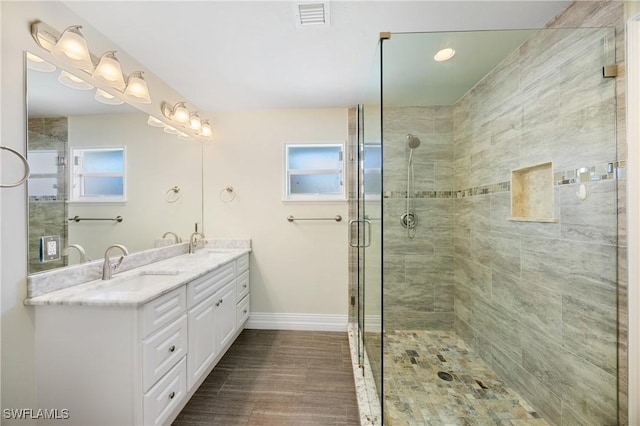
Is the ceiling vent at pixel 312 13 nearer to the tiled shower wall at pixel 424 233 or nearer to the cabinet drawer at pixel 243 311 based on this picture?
the tiled shower wall at pixel 424 233

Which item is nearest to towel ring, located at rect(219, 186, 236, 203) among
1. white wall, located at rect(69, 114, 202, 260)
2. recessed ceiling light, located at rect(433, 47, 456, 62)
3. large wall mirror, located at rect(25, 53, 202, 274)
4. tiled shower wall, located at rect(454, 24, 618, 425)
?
white wall, located at rect(69, 114, 202, 260)

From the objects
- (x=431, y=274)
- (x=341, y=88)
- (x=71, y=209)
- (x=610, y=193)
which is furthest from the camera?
(x=431, y=274)

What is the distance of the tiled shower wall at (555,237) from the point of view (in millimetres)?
1202

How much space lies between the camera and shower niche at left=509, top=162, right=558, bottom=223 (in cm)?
148

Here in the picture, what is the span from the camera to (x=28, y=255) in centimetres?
123

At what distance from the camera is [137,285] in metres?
1.57

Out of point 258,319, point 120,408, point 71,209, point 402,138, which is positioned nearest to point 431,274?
point 402,138

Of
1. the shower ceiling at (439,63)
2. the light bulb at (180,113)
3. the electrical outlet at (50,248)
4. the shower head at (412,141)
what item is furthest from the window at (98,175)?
the shower head at (412,141)

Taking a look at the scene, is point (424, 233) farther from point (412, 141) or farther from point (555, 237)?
point (555, 237)

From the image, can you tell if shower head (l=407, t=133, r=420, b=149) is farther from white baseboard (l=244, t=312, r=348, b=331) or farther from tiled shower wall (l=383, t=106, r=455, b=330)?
white baseboard (l=244, t=312, r=348, b=331)

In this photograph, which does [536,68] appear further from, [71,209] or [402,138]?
[71,209]

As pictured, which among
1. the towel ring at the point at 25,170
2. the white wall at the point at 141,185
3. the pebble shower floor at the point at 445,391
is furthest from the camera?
the white wall at the point at 141,185

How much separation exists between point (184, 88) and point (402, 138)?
2.02 metres

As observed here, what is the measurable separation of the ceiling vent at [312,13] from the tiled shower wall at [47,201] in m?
1.46
